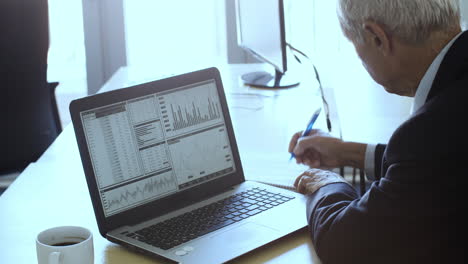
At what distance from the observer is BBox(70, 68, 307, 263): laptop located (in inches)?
47.8

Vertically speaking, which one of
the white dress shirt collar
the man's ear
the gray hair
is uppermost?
the gray hair

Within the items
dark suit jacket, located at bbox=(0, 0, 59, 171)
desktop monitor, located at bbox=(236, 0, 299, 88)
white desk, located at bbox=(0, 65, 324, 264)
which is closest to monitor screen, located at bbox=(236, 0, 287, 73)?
desktop monitor, located at bbox=(236, 0, 299, 88)

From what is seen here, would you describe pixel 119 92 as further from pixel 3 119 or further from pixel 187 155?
pixel 3 119

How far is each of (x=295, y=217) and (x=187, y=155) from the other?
0.87 feet

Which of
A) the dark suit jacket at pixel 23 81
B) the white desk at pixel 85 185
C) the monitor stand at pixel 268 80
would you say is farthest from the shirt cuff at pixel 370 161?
the dark suit jacket at pixel 23 81

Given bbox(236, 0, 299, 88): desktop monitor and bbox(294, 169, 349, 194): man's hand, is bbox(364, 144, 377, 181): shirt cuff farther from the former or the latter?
bbox(236, 0, 299, 88): desktop monitor

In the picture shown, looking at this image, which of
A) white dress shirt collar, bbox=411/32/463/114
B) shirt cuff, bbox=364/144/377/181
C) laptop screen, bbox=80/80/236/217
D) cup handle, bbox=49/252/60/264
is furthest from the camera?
shirt cuff, bbox=364/144/377/181

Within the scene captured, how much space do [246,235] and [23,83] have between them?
1.59 meters

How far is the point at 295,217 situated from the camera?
1301 millimetres

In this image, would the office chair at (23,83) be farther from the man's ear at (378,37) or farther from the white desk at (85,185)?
the man's ear at (378,37)

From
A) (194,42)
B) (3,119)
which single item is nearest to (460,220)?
(3,119)

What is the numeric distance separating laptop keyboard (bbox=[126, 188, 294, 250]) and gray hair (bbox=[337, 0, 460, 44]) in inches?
16.5

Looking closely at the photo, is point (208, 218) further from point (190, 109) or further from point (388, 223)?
point (388, 223)

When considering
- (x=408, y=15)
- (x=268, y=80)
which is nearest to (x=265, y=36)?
(x=268, y=80)
